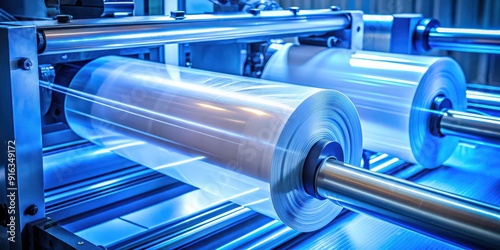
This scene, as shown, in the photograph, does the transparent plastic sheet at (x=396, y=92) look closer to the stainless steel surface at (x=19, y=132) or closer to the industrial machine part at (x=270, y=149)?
the industrial machine part at (x=270, y=149)

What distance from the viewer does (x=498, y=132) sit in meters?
1.18

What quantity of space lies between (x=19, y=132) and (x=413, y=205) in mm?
584

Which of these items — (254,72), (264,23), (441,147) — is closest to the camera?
(264,23)

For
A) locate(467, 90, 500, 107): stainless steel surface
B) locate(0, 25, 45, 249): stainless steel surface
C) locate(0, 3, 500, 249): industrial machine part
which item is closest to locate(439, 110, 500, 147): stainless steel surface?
locate(0, 3, 500, 249): industrial machine part

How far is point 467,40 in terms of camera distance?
5.23 ft

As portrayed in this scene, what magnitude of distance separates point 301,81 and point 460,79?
0.41 metres

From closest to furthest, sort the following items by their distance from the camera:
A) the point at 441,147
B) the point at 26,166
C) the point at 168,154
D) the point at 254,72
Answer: the point at 26,166 → the point at 168,154 → the point at 441,147 → the point at 254,72

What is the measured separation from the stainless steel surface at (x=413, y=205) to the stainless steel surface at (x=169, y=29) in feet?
1.33

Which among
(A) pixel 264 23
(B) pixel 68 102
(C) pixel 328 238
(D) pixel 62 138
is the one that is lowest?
(C) pixel 328 238

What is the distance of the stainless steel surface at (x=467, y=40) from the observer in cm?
155

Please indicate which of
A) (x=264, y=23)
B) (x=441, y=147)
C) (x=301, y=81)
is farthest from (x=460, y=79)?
(x=264, y=23)

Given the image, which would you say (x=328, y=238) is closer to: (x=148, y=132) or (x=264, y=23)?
(x=148, y=132)

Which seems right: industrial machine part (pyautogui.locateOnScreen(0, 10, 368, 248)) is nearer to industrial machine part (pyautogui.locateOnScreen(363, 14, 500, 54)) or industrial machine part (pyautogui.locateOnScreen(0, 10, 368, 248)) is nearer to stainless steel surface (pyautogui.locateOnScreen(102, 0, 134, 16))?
stainless steel surface (pyautogui.locateOnScreen(102, 0, 134, 16))

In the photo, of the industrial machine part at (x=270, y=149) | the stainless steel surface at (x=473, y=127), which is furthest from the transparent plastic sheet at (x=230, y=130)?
the stainless steel surface at (x=473, y=127)
